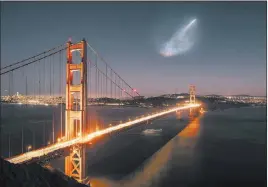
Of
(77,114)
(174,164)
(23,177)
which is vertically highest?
(77,114)

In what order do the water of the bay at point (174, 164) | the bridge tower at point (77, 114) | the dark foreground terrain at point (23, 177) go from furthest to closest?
the water of the bay at point (174, 164)
the bridge tower at point (77, 114)
the dark foreground terrain at point (23, 177)

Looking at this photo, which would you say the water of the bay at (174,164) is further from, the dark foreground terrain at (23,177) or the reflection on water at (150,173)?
the dark foreground terrain at (23,177)

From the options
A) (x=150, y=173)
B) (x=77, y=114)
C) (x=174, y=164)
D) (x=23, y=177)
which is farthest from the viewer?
(x=174, y=164)

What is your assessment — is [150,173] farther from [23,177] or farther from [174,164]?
[23,177]

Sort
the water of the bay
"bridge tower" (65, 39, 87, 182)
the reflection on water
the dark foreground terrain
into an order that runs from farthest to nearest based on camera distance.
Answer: the water of the bay
the reflection on water
"bridge tower" (65, 39, 87, 182)
the dark foreground terrain

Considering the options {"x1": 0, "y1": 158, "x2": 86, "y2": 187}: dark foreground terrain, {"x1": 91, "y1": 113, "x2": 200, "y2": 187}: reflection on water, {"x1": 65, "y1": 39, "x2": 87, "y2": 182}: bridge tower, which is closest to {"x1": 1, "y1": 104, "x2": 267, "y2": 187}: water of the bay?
{"x1": 91, "y1": 113, "x2": 200, "y2": 187}: reflection on water

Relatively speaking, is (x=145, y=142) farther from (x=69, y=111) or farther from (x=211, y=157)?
(x=69, y=111)

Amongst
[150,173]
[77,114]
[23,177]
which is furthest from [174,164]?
[23,177]

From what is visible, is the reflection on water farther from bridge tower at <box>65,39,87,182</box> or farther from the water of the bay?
bridge tower at <box>65,39,87,182</box>

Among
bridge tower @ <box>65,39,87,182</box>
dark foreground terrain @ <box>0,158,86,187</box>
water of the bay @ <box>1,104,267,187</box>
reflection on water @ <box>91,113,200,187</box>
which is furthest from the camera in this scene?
water of the bay @ <box>1,104,267,187</box>

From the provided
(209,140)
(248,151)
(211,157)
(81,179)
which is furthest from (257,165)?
(81,179)

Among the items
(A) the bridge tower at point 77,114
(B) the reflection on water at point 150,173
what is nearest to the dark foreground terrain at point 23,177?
(A) the bridge tower at point 77,114
